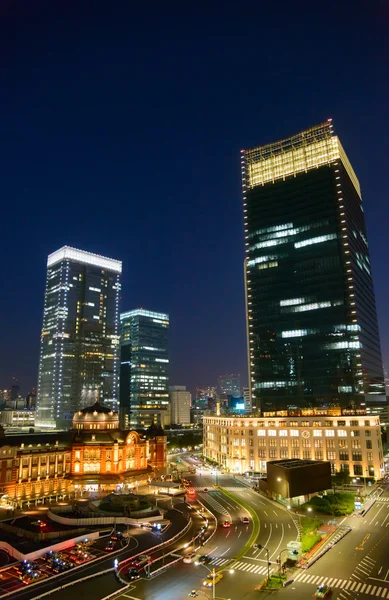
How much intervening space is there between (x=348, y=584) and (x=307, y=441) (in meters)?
92.2

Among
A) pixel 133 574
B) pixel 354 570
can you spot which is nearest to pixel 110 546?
pixel 133 574

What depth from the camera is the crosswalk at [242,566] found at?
6500 cm

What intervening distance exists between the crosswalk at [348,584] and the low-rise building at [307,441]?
86582 millimetres

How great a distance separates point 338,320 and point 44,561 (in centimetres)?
14318

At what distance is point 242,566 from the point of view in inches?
2635

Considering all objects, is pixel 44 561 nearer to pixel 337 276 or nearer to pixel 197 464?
pixel 197 464

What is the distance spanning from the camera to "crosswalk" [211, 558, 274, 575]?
65.0m

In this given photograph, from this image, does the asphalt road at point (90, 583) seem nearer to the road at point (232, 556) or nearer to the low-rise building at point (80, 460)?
the road at point (232, 556)

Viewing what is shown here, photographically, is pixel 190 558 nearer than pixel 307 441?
Yes

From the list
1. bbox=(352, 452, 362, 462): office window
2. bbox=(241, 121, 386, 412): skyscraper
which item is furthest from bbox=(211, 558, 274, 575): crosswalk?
bbox=(241, 121, 386, 412): skyscraper

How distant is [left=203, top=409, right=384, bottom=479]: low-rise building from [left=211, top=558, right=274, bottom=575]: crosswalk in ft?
281

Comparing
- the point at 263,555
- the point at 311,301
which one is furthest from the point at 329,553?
the point at 311,301

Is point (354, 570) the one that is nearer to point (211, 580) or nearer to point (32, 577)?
point (211, 580)

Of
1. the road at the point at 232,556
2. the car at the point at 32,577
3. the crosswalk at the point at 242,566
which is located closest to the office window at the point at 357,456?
the road at the point at 232,556
